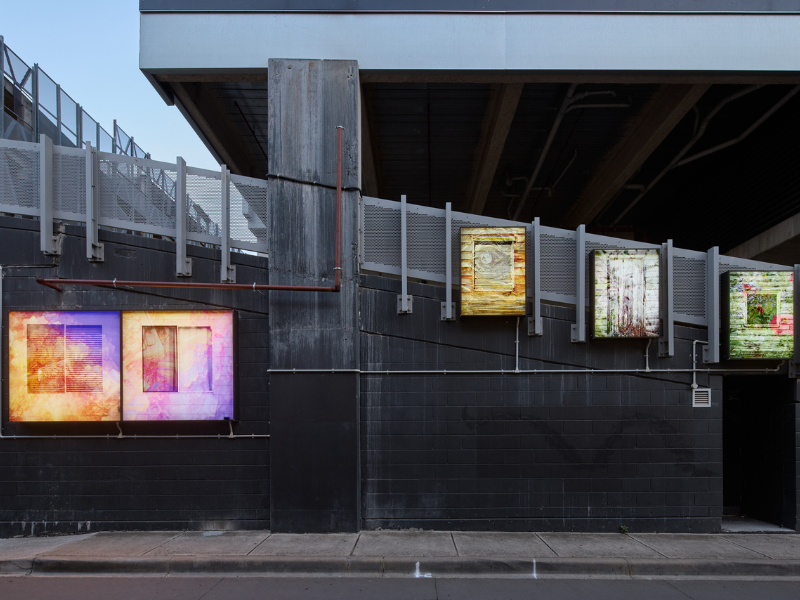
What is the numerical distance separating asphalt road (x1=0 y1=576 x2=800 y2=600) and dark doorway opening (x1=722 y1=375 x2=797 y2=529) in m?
2.34

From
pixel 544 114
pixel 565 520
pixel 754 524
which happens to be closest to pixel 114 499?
pixel 565 520

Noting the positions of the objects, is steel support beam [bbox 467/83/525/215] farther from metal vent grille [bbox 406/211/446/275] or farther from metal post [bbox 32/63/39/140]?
metal post [bbox 32/63/39/140]

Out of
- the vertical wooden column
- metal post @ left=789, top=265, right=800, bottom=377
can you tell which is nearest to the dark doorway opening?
metal post @ left=789, top=265, right=800, bottom=377

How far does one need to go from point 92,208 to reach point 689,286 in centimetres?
956

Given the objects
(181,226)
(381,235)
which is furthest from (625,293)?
(181,226)

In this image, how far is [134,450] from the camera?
27.8 ft

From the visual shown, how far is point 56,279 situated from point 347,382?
4.82 metres

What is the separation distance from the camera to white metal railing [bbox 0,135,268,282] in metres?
8.55

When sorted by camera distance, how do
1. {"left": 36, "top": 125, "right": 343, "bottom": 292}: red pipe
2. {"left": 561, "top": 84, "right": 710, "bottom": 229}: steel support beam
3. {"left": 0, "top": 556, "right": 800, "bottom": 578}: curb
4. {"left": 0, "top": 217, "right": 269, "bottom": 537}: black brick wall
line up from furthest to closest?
{"left": 561, "top": 84, "right": 710, "bottom": 229}: steel support beam, {"left": 0, "top": 217, "right": 269, "bottom": 537}: black brick wall, {"left": 36, "top": 125, "right": 343, "bottom": 292}: red pipe, {"left": 0, "top": 556, "right": 800, "bottom": 578}: curb

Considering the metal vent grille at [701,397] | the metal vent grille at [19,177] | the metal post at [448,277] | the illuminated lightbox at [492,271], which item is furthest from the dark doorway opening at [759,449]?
the metal vent grille at [19,177]

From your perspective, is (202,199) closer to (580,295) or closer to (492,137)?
(580,295)

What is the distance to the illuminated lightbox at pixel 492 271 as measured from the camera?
8.46 metres

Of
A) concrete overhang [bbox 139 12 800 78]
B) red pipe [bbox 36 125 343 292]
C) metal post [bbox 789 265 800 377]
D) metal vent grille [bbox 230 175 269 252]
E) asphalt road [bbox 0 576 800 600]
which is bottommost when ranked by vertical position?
asphalt road [bbox 0 576 800 600]

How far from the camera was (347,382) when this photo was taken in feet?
27.6
